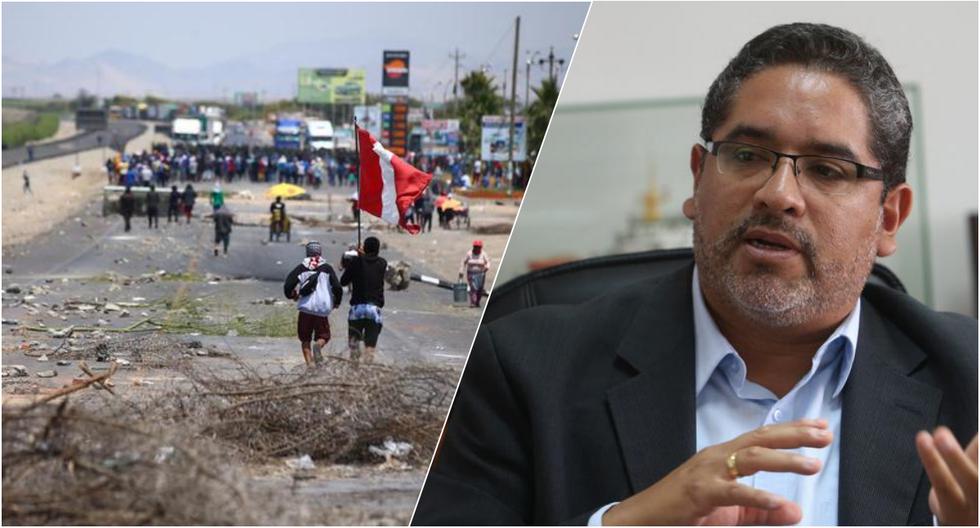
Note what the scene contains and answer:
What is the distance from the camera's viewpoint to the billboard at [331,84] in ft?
9.69

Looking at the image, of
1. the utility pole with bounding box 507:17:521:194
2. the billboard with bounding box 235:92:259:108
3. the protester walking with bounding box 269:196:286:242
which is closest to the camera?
the protester walking with bounding box 269:196:286:242

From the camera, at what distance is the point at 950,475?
1393mm

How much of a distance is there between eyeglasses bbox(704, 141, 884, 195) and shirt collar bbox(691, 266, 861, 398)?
237 millimetres

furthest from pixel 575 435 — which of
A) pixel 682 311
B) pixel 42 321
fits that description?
pixel 42 321

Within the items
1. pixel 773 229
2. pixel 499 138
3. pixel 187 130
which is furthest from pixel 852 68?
pixel 499 138

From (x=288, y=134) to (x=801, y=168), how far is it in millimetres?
2004

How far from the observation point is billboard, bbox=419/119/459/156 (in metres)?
3.30

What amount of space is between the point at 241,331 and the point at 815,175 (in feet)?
4.02

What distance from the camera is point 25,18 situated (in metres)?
2.68

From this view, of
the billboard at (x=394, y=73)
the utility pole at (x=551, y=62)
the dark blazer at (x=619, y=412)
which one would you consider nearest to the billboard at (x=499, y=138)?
the utility pole at (x=551, y=62)

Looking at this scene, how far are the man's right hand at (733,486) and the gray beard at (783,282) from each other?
1.03ft

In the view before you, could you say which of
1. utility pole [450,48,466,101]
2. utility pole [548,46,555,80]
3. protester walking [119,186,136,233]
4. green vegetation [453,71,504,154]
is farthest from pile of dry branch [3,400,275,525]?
green vegetation [453,71,504,154]

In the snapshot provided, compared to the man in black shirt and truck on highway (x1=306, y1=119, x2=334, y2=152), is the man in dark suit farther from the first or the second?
truck on highway (x1=306, y1=119, x2=334, y2=152)

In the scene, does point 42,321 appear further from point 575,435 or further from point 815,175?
point 815,175
